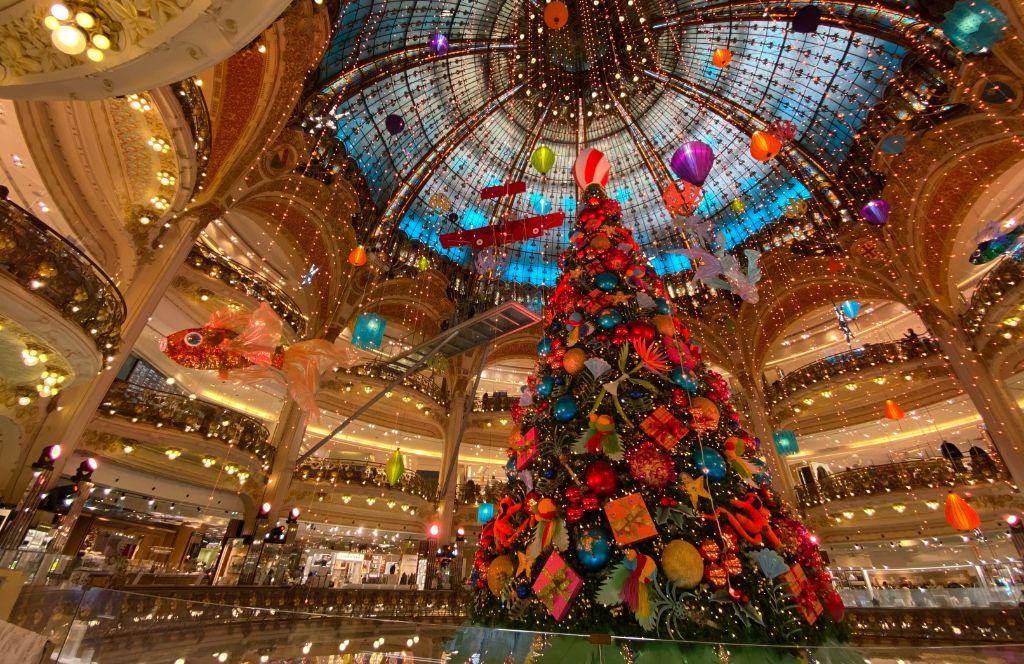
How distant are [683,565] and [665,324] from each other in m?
2.40

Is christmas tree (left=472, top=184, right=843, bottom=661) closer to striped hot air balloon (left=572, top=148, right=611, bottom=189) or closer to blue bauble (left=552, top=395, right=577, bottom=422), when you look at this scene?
blue bauble (left=552, top=395, right=577, bottom=422)

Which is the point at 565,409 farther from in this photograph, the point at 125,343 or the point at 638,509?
the point at 125,343

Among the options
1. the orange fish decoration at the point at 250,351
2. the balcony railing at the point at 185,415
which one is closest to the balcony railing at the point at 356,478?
the balcony railing at the point at 185,415

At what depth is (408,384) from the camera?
17750 millimetres

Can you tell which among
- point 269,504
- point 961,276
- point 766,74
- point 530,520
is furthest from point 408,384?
point 961,276

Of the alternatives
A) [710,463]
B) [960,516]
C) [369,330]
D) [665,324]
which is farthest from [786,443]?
[369,330]

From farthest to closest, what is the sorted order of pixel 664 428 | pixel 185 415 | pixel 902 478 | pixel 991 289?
pixel 902 478 → pixel 991 289 → pixel 185 415 → pixel 664 428

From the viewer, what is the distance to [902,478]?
1440 centimetres

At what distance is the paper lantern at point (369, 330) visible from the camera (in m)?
14.6

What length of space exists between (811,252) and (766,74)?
6502 mm

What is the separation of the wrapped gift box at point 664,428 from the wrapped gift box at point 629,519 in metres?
0.57

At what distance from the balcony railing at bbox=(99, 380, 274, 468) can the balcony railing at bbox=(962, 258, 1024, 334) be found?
69.8ft

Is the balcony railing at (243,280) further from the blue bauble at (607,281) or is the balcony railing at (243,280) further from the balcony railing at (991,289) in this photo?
the balcony railing at (991,289)

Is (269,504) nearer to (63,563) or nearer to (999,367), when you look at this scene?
(63,563)
